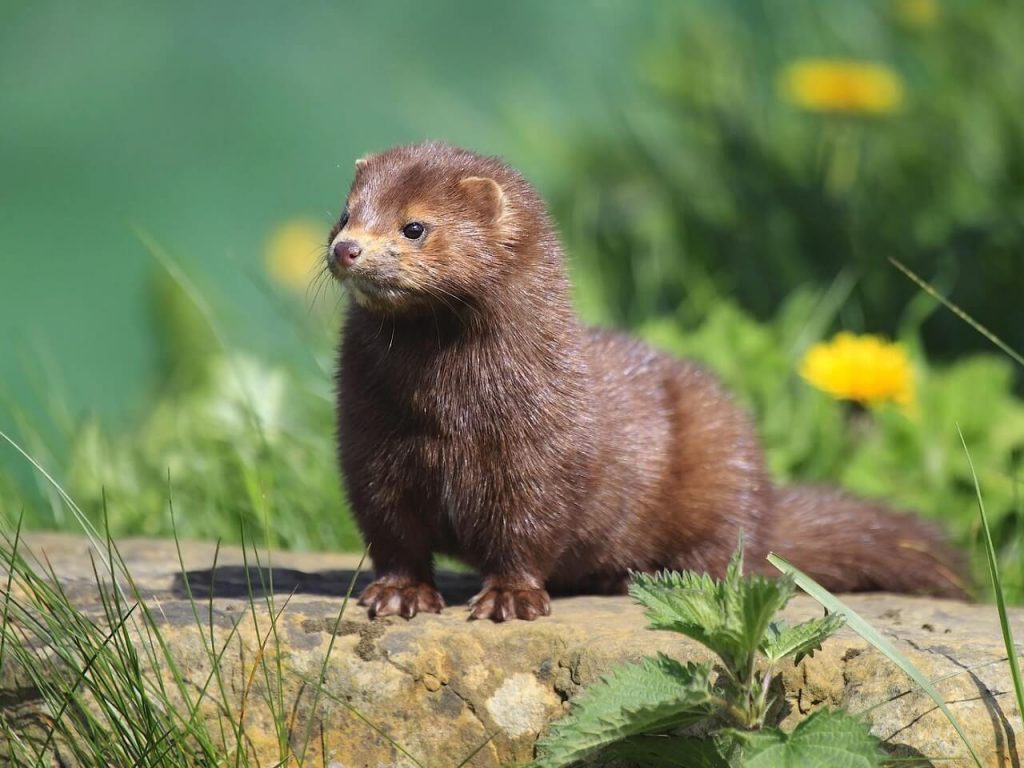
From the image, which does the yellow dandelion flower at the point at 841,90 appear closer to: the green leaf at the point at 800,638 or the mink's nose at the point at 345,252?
the mink's nose at the point at 345,252

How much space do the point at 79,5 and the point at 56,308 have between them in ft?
4.93

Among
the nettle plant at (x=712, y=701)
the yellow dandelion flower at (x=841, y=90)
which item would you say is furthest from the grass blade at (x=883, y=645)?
the yellow dandelion flower at (x=841, y=90)

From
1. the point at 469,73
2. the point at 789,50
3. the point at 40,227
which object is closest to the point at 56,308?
the point at 40,227

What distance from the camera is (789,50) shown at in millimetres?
8406

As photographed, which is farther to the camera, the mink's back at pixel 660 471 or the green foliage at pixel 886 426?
the green foliage at pixel 886 426

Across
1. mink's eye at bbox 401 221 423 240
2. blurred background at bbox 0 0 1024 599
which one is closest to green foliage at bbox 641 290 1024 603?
blurred background at bbox 0 0 1024 599

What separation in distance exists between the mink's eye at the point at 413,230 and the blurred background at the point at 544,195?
1.97 m

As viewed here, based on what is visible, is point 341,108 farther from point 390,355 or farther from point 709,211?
point 390,355

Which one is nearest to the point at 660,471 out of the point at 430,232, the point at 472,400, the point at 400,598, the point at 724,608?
the point at 472,400

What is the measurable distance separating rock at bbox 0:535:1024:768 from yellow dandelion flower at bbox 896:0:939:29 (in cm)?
528

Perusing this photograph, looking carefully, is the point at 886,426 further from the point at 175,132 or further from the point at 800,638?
the point at 175,132

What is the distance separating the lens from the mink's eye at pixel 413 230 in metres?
3.62

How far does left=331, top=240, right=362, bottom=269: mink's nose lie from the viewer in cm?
349

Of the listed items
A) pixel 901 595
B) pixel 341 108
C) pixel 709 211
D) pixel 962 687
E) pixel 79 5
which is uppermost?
pixel 79 5
